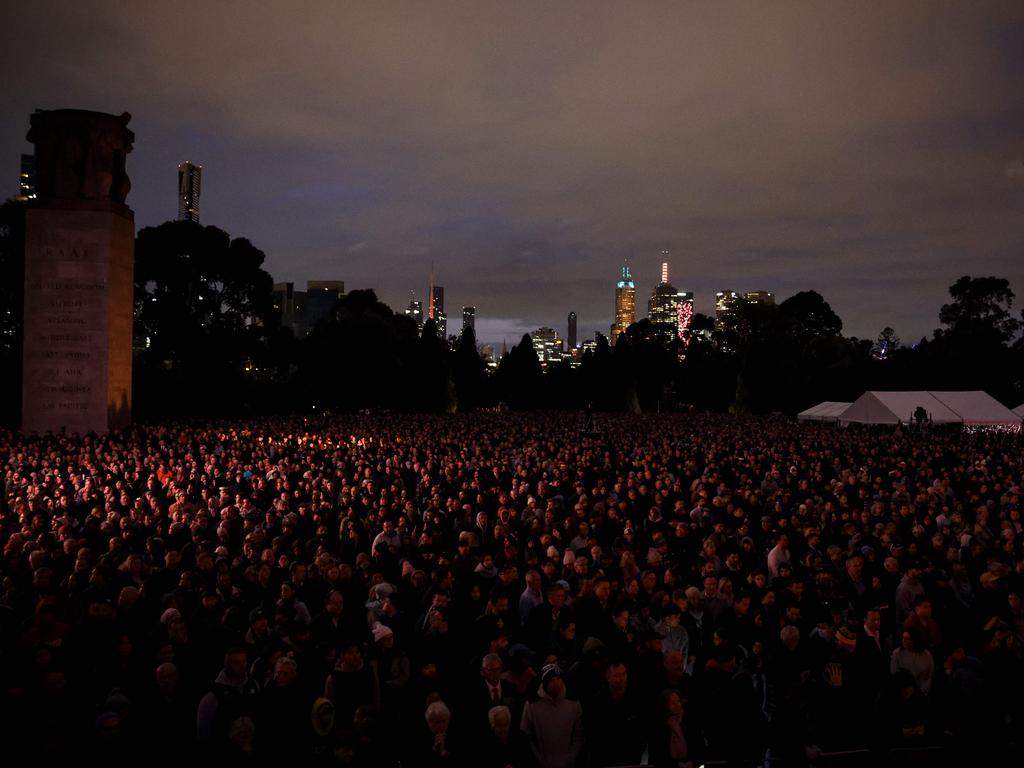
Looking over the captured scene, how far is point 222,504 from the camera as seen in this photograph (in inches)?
479

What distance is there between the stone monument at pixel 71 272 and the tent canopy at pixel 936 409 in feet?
96.8

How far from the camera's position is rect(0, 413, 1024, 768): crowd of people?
4.93m

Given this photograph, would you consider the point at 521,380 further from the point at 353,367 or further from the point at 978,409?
the point at 978,409

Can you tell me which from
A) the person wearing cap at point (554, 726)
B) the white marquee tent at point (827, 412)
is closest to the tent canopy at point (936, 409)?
the white marquee tent at point (827, 412)

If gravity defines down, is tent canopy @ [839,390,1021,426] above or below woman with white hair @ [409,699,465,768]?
above

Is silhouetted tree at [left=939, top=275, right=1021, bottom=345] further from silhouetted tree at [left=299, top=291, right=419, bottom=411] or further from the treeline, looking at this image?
silhouetted tree at [left=299, top=291, right=419, bottom=411]

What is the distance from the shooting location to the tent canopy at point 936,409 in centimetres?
2970

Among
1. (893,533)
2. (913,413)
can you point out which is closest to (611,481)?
(893,533)

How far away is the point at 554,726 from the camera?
497cm

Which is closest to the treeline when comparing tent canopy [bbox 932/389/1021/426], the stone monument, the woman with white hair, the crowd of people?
the stone monument

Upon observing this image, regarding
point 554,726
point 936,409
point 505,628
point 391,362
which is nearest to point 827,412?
point 936,409

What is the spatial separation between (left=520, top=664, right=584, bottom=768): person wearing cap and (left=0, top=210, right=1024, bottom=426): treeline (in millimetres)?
29894

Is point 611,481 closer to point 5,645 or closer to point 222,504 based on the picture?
point 222,504

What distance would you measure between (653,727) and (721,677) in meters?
0.80
